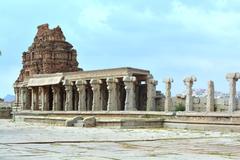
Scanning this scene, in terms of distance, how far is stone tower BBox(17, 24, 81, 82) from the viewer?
210 feet

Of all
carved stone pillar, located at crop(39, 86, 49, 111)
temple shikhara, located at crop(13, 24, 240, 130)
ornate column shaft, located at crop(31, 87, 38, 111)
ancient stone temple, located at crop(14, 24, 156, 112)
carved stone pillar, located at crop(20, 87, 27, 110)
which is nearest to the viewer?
temple shikhara, located at crop(13, 24, 240, 130)

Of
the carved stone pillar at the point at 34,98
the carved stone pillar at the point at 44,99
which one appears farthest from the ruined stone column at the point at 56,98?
the carved stone pillar at the point at 34,98

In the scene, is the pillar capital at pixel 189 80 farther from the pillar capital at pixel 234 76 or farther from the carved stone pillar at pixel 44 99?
the carved stone pillar at pixel 44 99

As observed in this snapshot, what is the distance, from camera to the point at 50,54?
6394 centimetres

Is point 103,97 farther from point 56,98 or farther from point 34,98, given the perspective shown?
point 34,98

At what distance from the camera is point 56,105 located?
184ft

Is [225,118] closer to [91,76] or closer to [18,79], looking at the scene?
[91,76]

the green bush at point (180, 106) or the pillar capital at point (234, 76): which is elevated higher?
the pillar capital at point (234, 76)

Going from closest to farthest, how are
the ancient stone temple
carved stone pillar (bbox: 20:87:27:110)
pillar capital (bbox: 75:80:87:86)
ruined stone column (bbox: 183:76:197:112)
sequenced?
1. ruined stone column (bbox: 183:76:197:112)
2. the ancient stone temple
3. pillar capital (bbox: 75:80:87:86)
4. carved stone pillar (bbox: 20:87:27:110)

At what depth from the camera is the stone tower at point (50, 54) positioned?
2515 inches

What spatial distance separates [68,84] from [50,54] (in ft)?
44.5

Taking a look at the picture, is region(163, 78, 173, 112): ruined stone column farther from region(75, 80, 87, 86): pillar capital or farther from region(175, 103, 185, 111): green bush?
region(75, 80, 87, 86): pillar capital

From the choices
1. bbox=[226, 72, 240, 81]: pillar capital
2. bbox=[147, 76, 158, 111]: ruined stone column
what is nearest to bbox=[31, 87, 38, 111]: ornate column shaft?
bbox=[147, 76, 158, 111]: ruined stone column

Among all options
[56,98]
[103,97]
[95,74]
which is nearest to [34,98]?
[56,98]
